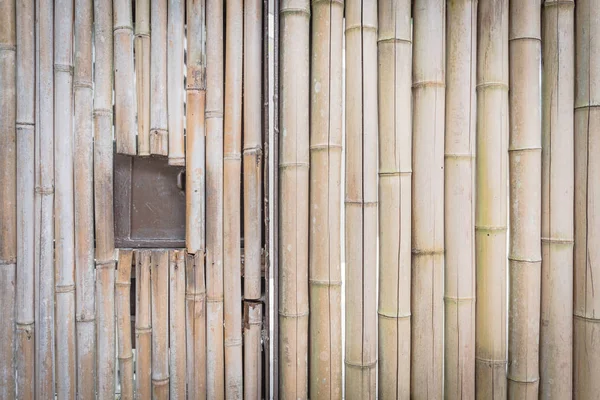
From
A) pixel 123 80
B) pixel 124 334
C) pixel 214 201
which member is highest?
pixel 123 80

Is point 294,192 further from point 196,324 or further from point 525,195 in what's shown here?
point 525,195

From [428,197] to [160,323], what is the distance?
1.16 meters

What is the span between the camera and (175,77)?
1.54 meters

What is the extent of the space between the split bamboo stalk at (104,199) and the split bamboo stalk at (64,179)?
0.10m

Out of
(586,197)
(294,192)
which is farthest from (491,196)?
(294,192)

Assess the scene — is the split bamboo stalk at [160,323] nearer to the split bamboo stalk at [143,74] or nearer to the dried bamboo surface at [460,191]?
the split bamboo stalk at [143,74]

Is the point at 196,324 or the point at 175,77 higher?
the point at 175,77

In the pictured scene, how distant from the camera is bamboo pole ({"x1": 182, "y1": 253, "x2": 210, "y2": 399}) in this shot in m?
1.57

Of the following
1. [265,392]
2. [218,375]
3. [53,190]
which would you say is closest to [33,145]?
[53,190]

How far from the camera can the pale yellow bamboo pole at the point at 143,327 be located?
157 cm

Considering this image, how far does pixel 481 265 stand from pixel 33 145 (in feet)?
5.95

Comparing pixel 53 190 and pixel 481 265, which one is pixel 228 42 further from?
pixel 481 265

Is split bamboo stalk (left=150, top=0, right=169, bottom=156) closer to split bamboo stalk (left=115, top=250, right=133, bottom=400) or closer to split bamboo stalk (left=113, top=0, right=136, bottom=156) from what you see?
split bamboo stalk (left=113, top=0, right=136, bottom=156)

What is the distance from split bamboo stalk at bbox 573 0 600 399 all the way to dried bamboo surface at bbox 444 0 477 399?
0.40 metres
